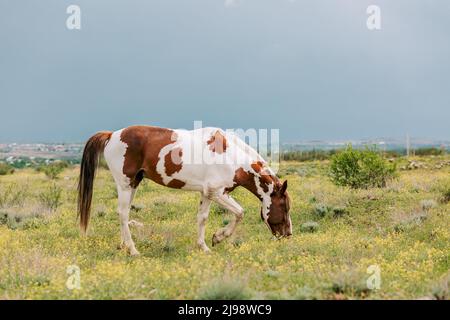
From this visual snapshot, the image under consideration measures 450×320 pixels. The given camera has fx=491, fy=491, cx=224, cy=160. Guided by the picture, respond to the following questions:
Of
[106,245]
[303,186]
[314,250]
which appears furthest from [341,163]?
[106,245]

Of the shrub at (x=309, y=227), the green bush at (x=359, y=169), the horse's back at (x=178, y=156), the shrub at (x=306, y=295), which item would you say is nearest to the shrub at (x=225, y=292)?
the shrub at (x=306, y=295)

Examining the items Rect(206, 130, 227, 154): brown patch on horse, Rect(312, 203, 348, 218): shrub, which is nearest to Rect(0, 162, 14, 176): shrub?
Rect(312, 203, 348, 218): shrub

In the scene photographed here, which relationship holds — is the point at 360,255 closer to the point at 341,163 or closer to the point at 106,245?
the point at 106,245

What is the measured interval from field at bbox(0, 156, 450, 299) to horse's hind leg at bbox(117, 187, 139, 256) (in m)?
0.31

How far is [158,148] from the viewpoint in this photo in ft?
36.0

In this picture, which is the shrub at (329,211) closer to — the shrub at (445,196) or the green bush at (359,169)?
the shrub at (445,196)

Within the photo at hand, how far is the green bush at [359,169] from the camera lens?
64.6ft

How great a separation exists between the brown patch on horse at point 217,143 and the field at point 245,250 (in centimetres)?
216

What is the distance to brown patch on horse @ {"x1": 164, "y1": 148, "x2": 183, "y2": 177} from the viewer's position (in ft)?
35.6

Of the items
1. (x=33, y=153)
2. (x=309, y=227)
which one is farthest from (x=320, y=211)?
Answer: (x=33, y=153)

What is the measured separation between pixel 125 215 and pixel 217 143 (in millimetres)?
2655

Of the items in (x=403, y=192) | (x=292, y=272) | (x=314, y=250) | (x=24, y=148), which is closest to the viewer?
(x=292, y=272)
